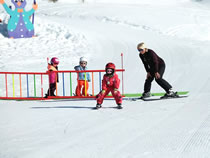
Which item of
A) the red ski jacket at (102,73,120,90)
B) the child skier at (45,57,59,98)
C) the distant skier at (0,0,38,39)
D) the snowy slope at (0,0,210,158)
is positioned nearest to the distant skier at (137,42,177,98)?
the snowy slope at (0,0,210,158)

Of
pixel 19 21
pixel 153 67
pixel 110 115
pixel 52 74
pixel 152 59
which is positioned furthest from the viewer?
pixel 19 21

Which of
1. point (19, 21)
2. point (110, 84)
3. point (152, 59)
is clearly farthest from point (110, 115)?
point (19, 21)

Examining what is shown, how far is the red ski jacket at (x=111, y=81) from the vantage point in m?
8.37

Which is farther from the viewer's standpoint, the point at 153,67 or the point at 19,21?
the point at 19,21

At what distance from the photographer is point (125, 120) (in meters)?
7.24

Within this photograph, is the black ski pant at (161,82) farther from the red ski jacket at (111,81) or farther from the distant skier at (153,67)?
the red ski jacket at (111,81)

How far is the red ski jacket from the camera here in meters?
8.37

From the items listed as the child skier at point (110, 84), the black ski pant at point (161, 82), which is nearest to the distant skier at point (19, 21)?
the black ski pant at point (161, 82)

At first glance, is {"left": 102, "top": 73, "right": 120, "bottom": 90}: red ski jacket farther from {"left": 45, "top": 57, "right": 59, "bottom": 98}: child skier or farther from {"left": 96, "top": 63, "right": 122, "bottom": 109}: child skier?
{"left": 45, "top": 57, "right": 59, "bottom": 98}: child skier

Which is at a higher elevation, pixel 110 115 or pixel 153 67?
pixel 153 67

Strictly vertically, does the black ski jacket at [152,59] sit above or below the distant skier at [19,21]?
below

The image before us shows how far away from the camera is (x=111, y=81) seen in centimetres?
839

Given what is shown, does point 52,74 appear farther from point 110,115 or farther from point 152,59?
point 110,115

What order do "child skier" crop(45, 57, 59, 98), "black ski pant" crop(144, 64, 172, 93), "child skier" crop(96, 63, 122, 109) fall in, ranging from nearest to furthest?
"child skier" crop(96, 63, 122, 109)
"black ski pant" crop(144, 64, 172, 93)
"child skier" crop(45, 57, 59, 98)
